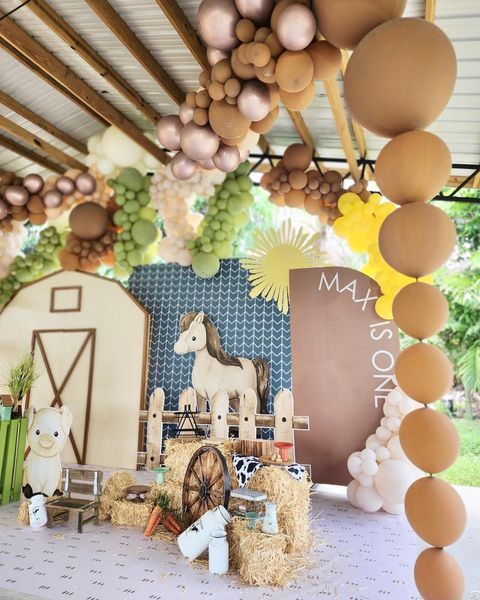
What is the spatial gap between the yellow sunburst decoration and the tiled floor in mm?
2737

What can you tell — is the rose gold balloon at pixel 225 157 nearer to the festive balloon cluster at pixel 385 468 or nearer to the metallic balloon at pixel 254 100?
the metallic balloon at pixel 254 100

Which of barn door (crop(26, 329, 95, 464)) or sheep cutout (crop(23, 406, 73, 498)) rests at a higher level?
barn door (crop(26, 329, 95, 464))

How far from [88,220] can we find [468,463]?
621cm

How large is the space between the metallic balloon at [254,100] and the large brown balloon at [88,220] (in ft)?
13.0

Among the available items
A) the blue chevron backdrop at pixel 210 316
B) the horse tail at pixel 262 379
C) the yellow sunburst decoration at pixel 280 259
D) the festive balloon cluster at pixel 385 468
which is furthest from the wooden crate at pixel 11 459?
the festive balloon cluster at pixel 385 468

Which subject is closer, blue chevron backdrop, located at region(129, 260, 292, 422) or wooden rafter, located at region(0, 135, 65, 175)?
blue chevron backdrop, located at region(129, 260, 292, 422)

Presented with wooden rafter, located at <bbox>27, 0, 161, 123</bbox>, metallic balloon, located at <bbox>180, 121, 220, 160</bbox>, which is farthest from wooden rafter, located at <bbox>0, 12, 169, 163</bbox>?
metallic balloon, located at <bbox>180, 121, 220, 160</bbox>

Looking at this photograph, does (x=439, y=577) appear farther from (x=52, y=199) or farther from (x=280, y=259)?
(x=52, y=199)

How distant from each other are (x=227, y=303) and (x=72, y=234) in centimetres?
247

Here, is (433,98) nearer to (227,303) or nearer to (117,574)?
(117,574)

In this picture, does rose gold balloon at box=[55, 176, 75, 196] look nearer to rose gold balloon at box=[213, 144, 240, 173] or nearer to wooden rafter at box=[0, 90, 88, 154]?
wooden rafter at box=[0, 90, 88, 154]

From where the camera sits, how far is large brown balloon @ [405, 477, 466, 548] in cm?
179

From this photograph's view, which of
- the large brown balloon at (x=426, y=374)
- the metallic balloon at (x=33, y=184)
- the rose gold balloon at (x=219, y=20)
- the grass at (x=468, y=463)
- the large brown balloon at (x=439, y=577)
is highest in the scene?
the metallic balloon at (x=33, y=184)

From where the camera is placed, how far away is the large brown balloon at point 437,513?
1.79m
